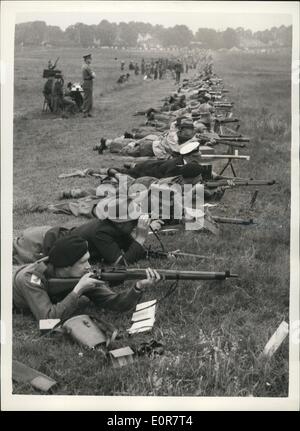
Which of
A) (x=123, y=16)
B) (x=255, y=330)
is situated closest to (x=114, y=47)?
(x=123, y=16)

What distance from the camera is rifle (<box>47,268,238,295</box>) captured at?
3979mm

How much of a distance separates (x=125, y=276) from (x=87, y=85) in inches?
61.7

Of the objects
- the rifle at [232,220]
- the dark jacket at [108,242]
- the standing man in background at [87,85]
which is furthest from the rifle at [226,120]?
the dark jacket at [108,242]

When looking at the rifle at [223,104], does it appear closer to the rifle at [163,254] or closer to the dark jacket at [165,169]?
the dark jacket at [165,169]

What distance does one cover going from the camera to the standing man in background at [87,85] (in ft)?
14.8

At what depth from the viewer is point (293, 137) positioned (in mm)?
4395

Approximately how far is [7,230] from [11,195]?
0.27 m

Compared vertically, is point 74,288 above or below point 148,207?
below

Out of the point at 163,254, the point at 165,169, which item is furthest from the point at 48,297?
the point at 165,169

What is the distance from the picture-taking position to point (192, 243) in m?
4.44

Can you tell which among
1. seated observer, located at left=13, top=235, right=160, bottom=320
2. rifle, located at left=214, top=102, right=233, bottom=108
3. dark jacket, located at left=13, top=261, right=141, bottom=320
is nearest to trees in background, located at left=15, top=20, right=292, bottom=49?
rifle, located at left=214, top=102, right=233, bottom=108

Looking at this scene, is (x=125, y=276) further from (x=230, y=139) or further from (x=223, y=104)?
(x=223, y=104)

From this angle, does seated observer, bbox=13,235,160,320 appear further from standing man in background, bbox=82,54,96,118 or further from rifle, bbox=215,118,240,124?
rifle, bbox=215,118,240,124

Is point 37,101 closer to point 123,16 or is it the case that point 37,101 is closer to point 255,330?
point 123,16
